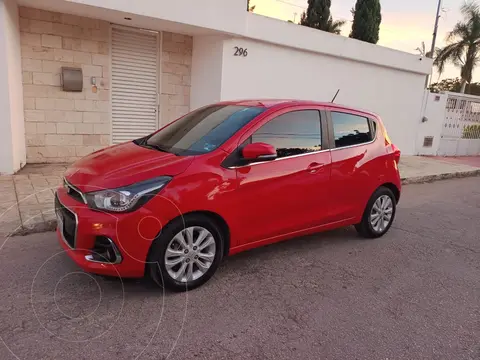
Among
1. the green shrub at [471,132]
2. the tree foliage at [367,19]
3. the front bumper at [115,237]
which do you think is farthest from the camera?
the tree foliage at [367,19]

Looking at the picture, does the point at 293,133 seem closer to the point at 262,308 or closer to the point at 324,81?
the point at 262,308

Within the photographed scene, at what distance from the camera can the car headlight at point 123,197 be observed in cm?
298

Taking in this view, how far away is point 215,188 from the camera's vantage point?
3305 mm

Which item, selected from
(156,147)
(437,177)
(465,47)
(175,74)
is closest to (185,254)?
(156,147)

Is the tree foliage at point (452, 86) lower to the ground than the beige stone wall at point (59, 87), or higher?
higher

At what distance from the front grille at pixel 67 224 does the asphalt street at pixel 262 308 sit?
430 mm

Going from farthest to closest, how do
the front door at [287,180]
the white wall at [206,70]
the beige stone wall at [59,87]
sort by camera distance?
1. the white wall at [206,70]
2. the beige stone wall at [59,87]
3. the front door at [287,180]

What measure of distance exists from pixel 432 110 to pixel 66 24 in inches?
469

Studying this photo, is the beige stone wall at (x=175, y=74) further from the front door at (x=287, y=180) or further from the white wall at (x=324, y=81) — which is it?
the front door at (x=287, y=180)

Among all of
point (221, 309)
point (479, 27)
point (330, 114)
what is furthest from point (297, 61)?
point (479, 27)

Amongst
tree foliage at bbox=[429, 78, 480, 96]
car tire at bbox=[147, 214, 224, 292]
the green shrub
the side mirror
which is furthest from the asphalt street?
tree foliage at bbox=[429, 78, 480, 96]

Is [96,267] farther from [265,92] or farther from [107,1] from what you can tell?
[265,92]

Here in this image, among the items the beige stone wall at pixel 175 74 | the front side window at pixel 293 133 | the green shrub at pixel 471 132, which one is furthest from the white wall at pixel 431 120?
the front side window at pixel 293 133

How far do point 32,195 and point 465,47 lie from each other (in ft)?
93.1
